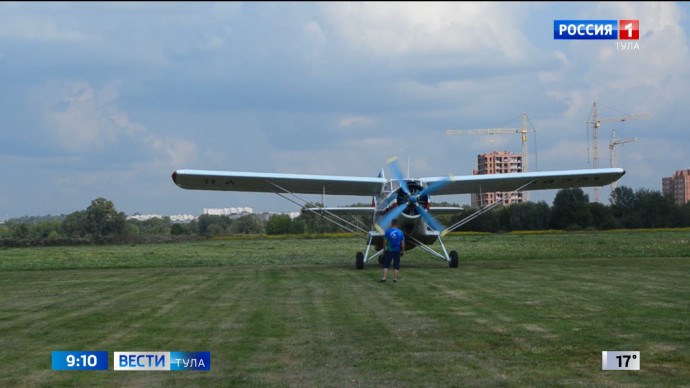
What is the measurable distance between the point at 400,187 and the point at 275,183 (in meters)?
5.09

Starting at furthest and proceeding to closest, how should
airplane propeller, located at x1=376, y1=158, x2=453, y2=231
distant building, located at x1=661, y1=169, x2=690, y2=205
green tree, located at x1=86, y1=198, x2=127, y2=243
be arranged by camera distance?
distant building, located at x1=661, y1=169, x2=690, y2=205 → green tree, located at x1=86, y1=198, x2=127, y2=243 → airplane propeller, located at x1=376, y1=158, x2=453, y2=231

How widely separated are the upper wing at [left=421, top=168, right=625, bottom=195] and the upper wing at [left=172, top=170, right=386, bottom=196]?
2.57 m

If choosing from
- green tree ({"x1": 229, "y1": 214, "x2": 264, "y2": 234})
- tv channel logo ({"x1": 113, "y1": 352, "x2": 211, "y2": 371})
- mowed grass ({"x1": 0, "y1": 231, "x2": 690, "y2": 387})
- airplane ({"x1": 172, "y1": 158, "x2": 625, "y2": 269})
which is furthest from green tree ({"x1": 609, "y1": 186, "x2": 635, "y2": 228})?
tv channel logo ({"x1": 113, "y1": 352, "x2": 211, "y2": 371})

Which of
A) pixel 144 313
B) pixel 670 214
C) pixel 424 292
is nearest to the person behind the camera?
pixel 144 313

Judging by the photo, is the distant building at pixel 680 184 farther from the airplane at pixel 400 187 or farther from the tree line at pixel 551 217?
the airplane at pixel 400 187

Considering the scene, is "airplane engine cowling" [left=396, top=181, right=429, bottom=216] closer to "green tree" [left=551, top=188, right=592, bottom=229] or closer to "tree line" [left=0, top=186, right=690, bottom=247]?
"tree line" [left=0, top=186, right=690, bottom=247]

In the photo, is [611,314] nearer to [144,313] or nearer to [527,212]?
[144,313]

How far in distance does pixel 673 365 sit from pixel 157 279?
16.3 m

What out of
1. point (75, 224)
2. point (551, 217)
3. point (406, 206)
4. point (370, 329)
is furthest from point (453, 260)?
point (75, 224)

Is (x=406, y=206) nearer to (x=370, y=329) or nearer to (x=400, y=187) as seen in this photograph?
(x=400, y=187)

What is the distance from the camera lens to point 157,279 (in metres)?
21.7

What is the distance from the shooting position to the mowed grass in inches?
300

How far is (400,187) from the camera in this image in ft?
78.2

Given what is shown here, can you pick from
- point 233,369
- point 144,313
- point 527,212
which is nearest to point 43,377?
point 233,369
